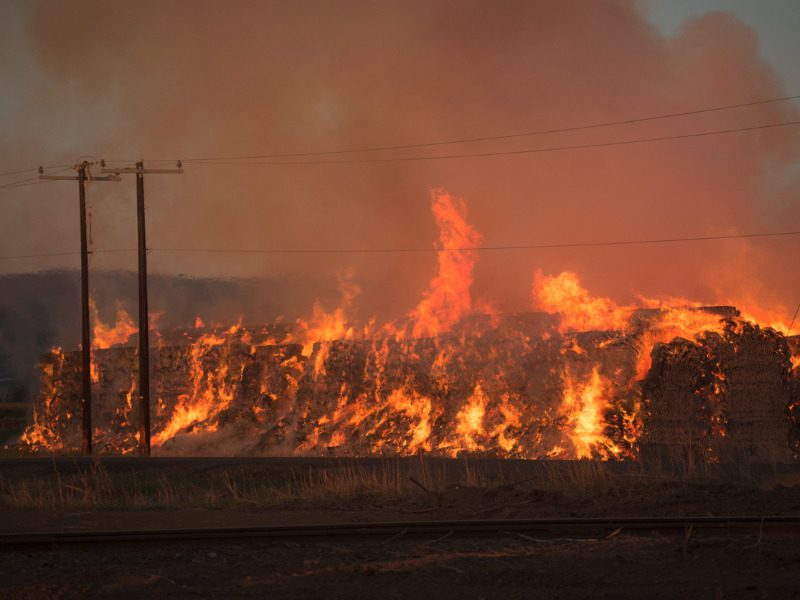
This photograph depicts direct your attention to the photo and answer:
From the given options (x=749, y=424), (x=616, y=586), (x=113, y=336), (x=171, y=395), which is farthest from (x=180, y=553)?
(x=113, y=336)

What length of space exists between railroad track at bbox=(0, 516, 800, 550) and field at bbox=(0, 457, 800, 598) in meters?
0.20

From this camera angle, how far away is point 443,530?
11.6m

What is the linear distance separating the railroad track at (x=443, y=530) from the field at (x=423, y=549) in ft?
0.66

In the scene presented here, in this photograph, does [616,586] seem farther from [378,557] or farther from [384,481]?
[384,481]

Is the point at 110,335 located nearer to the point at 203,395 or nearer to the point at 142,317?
the point at 203,395

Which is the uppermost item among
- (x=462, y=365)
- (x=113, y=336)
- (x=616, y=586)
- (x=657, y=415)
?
(x=113, y=336)

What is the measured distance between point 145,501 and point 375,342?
60.1 feet

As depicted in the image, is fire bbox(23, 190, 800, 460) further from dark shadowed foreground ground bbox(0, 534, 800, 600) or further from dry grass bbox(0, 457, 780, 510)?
dark shadowed foreground ground bbox(0, 534, 800, 600)

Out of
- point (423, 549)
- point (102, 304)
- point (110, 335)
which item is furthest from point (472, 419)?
point (102, 304)

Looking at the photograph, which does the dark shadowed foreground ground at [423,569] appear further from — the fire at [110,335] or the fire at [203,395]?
the fire at [110,335]

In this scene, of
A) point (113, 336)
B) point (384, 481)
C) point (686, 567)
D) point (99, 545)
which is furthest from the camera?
point (113, 336)

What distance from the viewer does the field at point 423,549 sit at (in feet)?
29.1

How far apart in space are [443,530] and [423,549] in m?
1.07

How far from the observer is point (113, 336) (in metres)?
42.8
